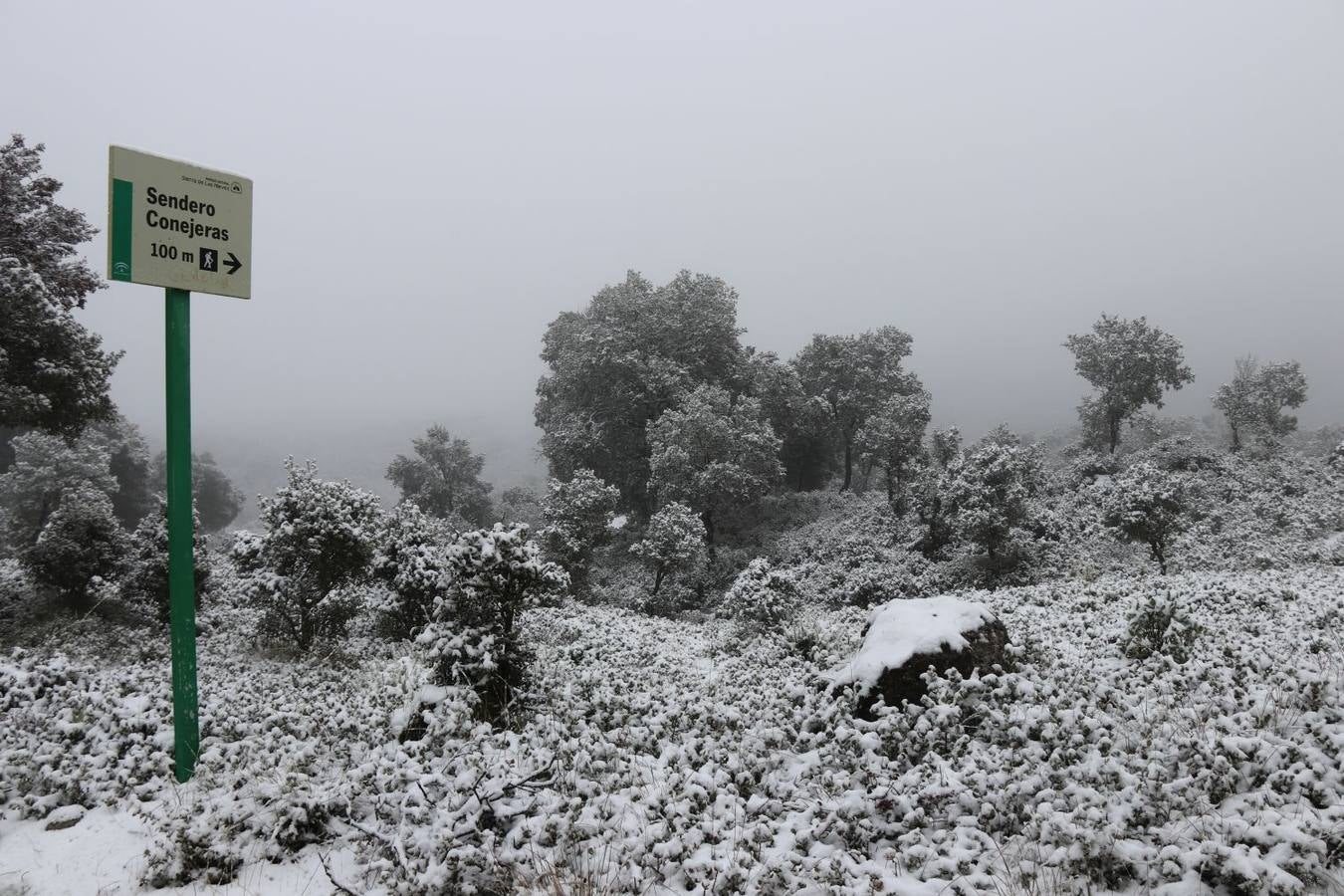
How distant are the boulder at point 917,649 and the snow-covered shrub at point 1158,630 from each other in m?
1.75

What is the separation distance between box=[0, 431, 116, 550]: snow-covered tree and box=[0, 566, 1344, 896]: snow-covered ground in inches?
1208

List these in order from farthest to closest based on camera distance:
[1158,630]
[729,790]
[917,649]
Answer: [1158,630] < [917,649] < [729,790]

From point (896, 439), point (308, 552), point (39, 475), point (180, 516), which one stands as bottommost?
point (39, 475)

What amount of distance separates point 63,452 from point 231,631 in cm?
2381

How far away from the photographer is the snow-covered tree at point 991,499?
2336 centimetres

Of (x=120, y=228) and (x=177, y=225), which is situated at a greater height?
(x=177, y=225)

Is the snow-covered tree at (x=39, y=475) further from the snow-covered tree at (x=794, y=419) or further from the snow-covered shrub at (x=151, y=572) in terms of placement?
the snow-covered tree at (x=794, y=419)

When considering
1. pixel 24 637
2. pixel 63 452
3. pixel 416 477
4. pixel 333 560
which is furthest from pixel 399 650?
pixel 416 477

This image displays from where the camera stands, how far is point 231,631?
48.4ft

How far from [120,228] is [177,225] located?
0.36m

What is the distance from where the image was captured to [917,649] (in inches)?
281

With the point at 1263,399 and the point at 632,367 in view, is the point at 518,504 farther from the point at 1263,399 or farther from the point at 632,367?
the point at 1263,399

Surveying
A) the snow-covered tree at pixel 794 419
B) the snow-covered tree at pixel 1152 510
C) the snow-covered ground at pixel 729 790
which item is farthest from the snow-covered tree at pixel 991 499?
the snow-covered ground at pixel 729 790

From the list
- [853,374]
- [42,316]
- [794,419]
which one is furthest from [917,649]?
[853,374]
